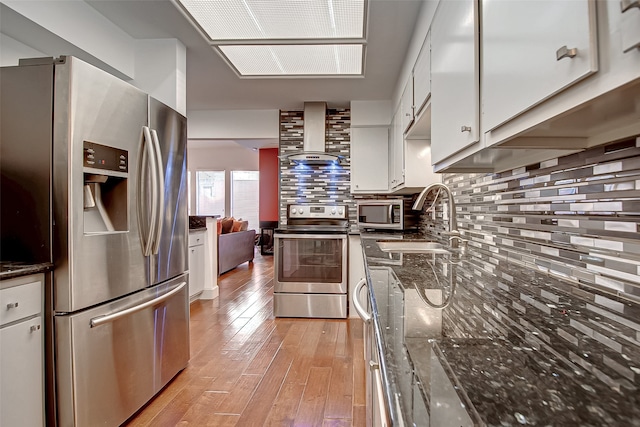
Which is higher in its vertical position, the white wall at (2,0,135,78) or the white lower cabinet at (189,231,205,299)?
the white wall at (2,0,135,78)

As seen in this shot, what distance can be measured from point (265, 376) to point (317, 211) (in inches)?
89.4

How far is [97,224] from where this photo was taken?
159 centimetres

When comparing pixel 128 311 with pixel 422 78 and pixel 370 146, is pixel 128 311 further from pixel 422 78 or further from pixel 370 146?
pixel 370 146

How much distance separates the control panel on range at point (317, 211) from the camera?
4.20 metres

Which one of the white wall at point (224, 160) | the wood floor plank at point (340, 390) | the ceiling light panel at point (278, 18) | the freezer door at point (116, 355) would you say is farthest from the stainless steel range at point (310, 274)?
the white wall at point (224, 160)

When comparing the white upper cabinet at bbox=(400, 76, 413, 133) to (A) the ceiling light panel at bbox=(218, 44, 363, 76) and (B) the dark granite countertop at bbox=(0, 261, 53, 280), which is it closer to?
(A) the ceiling light panel at bbox=(218, 44, 363, 76)

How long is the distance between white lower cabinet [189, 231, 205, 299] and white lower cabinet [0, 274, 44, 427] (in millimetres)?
2286

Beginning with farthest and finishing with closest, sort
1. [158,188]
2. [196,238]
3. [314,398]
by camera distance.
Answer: [196,238], [314,398], [158,188]

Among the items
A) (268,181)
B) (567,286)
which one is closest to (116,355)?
(567,286)

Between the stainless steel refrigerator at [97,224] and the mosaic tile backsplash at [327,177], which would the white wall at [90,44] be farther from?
the mosaic tile backsplash at [327,177]

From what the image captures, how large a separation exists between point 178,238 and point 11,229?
819 mm

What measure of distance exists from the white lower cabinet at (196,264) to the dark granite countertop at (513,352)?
10.1 ft

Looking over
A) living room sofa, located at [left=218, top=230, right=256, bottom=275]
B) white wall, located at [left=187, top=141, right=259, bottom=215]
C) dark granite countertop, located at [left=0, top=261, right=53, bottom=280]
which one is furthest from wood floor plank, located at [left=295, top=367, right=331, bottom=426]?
white wall, located at [left=187, top=141, right=259, bottom=215]

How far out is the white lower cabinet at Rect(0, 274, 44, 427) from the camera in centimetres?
122
